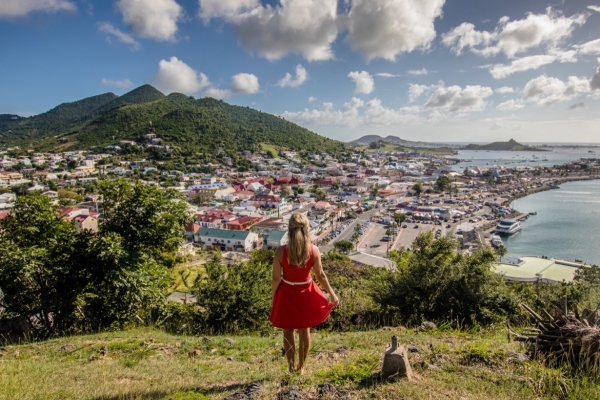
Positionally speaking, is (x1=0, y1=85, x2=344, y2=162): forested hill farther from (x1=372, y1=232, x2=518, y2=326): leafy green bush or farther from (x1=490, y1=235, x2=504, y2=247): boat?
(x1=372, y1=232, x2=518, y2=326): leafy green bush

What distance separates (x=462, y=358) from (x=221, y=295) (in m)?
3.74

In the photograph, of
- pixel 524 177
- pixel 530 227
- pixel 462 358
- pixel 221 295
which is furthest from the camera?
pixel 524 177

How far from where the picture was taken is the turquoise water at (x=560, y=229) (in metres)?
25.2

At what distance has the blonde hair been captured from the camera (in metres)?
1.93

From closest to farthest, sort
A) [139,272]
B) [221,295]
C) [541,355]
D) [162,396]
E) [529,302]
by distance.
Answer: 1. [162,396]
2. [541,355]
3. [139,272]
4. [221,295]
5. [529,302]

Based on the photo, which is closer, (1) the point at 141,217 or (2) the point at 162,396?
(2) the point at 162,396

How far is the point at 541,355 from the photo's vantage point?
2.15 meters

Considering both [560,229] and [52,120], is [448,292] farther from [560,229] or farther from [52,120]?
[52,120]

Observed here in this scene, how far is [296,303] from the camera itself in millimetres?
2051

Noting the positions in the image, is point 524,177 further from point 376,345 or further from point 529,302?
point 376,345

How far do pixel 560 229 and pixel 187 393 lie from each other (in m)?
38.1

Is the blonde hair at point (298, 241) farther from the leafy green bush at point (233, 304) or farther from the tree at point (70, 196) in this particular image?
the tree at point (70, 196)

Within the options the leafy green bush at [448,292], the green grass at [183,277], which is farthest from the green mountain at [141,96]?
the leafy green bush at [448,292]

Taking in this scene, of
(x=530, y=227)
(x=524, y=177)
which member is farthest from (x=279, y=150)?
(x=530, y=227)
